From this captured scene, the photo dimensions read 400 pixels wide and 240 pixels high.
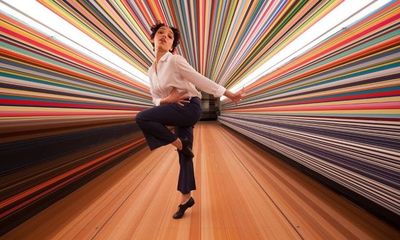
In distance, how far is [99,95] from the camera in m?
2.22

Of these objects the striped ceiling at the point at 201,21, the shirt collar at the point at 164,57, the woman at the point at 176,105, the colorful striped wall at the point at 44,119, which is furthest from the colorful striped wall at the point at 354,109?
the colorful striped wall at the point at 44,119

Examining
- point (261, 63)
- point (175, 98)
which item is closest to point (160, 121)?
point (175, 98)

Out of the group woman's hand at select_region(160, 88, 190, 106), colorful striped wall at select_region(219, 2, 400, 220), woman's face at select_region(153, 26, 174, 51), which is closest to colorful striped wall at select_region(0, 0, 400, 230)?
colorful striped wall at select_region(219, 2, 400, 220)

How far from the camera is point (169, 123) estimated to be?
1289mm

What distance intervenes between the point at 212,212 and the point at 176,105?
2.20 ft

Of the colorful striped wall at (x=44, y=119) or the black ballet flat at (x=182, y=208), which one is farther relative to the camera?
the black ballet flat at (x=182, y=208)

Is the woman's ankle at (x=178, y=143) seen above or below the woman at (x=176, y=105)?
below

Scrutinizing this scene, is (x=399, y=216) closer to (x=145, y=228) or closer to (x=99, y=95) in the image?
(x=145, y=228)

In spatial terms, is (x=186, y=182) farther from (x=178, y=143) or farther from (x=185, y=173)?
(x=178, y=143)

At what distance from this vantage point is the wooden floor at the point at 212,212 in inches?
41.4

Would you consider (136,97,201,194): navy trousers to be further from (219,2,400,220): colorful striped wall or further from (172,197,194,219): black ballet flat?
(219,2,400,220): colorful striped wall

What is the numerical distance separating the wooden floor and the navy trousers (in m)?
0.23

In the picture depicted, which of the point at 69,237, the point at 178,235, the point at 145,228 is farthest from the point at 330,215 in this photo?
the point at 69,237

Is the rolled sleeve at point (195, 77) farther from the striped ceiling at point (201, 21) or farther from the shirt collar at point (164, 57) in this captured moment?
the striped ceiling at point (201, 21)
